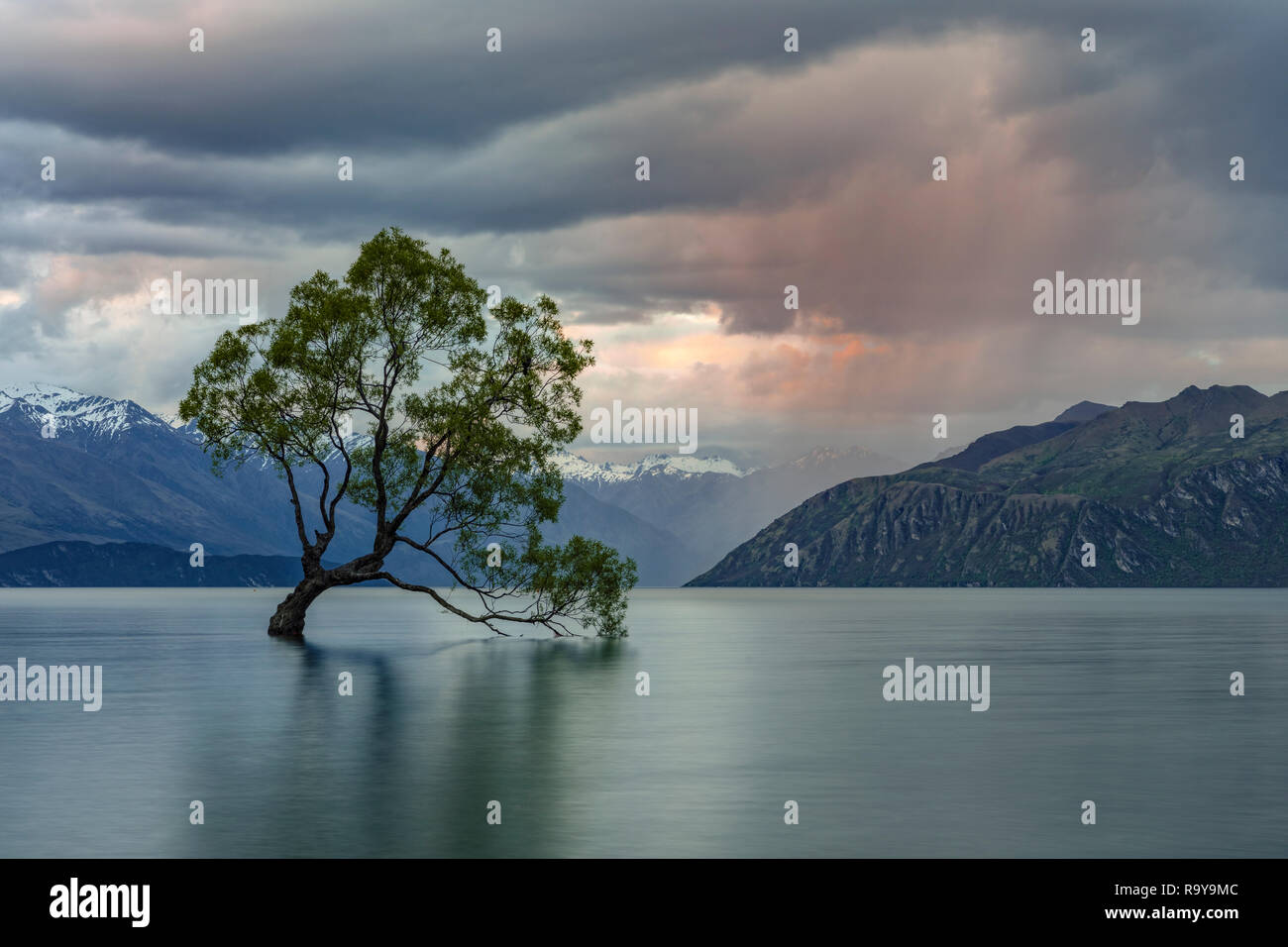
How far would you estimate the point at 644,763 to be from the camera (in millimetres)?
39062

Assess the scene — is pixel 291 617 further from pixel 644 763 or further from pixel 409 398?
pixel 644 763

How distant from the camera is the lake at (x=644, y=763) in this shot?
2792 centimetres

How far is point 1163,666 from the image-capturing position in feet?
260

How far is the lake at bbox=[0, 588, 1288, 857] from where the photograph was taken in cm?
2792
